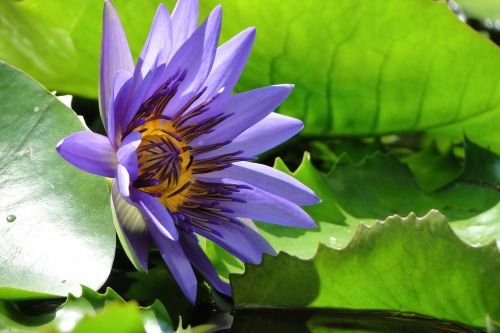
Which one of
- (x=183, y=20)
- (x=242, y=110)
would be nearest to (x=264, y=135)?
(x=242, y=110)

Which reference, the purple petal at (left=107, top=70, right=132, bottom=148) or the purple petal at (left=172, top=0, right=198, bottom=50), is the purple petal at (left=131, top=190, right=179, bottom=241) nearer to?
the purple petal at (left=107, top=70, right=132, bottom=148)

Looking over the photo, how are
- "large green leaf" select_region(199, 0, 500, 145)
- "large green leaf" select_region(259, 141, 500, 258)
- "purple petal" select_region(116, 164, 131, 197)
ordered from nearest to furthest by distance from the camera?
"purple petal" select_region(116, 164, 131, 197) < "large green leaf" select_region(259, 141, 500, 258) < "large green leaf" select_region(199, 0, 500, 145)

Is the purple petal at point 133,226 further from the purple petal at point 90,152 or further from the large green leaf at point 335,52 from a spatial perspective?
the large green leaf at point 335,52

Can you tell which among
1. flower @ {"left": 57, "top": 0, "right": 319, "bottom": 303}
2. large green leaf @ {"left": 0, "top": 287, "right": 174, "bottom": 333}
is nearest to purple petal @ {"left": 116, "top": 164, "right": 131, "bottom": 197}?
flower @ {"left": 57, "top": 0, "right": 319, "bottom": 303}

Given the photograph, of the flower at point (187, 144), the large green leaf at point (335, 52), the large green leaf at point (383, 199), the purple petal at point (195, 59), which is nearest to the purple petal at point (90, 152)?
the flower at point (187, 144)

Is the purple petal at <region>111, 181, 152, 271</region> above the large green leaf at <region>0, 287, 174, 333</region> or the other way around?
above

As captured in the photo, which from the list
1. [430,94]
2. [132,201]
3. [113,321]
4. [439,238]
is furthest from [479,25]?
[113,321]

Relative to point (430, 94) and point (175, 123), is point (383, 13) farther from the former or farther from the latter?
point (175, 123)
